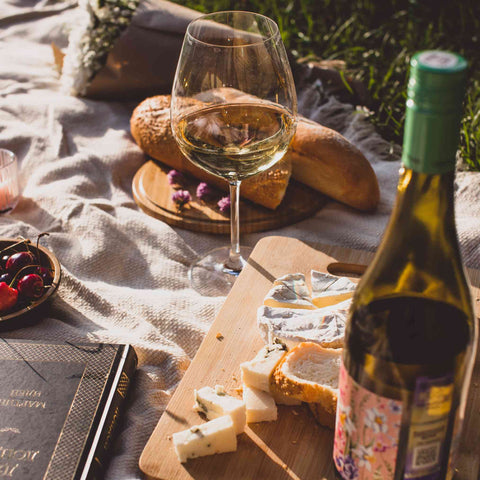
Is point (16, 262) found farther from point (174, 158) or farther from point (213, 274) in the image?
point (174, 158)

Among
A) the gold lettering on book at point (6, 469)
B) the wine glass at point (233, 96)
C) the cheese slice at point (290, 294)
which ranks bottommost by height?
the gold lettering on book at point (6, 469)

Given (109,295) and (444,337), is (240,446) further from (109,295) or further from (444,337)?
(109,295)

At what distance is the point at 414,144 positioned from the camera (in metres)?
0.47

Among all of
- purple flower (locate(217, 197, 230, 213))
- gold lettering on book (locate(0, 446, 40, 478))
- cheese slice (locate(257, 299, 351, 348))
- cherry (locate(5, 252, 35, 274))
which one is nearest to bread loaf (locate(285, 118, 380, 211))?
purple flower (locate(217, 197, 230, 213))

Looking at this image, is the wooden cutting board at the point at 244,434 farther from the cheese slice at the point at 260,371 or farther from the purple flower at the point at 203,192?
the purple flower at the point at 203,192

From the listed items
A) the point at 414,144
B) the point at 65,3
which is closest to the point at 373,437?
the point at 414,144

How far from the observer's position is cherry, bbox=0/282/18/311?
976 millimetres

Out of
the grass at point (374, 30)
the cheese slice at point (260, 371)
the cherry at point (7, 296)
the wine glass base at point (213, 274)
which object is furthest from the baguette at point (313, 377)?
the grass at point (374, 30)

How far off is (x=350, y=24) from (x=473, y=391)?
182 cm

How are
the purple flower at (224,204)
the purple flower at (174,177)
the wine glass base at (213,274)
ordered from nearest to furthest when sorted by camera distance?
1. the wine glass base at (213,274)
2. the purple flower at (224,204)
3. the purple flower at (174,177)

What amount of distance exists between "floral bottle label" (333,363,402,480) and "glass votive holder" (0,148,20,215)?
929mm

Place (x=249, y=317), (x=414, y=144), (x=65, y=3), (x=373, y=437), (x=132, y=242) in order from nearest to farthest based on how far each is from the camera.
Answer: (x=414, y=144) < (x=373, y=437) < (x=249, y=317) < (x=132, y=242) < (x=65, y=3)

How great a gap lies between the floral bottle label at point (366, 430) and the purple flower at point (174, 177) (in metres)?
0.83

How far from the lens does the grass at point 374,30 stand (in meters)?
2.12
